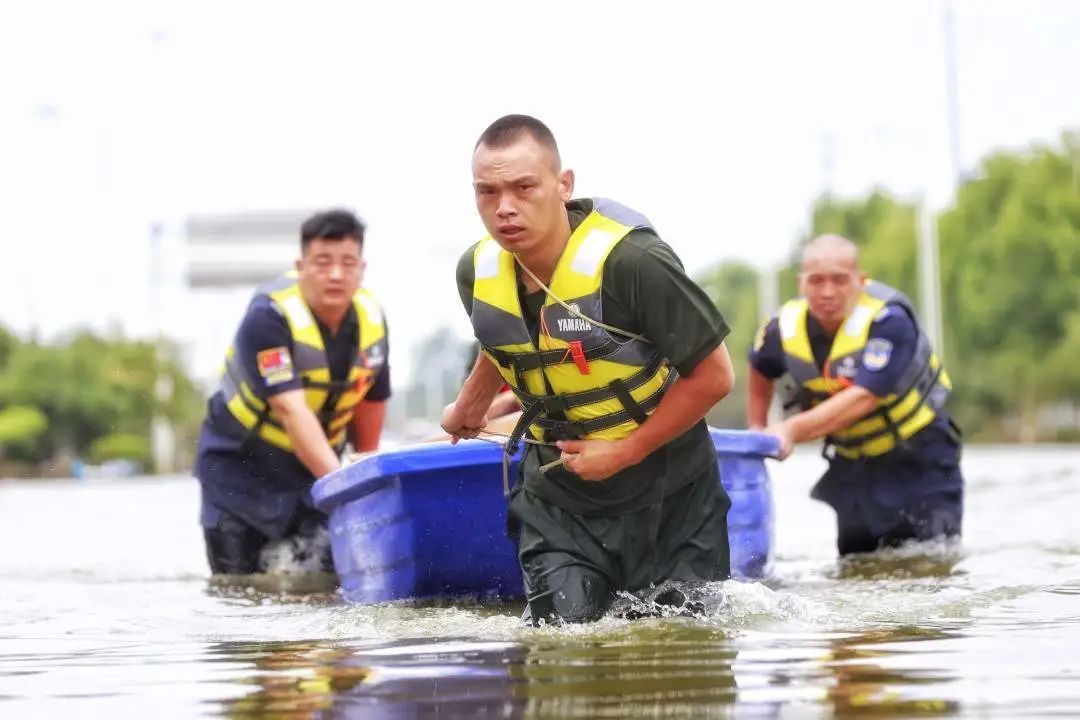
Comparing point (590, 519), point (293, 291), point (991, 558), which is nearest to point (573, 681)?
point (590, 519)

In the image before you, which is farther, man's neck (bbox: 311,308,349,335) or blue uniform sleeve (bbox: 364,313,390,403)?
blue uniform sleeve (bbox: 364,313,390,403)

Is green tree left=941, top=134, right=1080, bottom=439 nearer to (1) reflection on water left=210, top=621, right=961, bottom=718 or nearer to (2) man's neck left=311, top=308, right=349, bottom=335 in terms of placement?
(2) man's neck left=311, top=308, right=349, bottom=335

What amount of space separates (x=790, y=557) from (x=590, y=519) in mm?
6046

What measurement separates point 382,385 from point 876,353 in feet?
8.02

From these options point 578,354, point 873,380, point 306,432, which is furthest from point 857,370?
point 578,354

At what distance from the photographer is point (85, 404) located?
56438mm

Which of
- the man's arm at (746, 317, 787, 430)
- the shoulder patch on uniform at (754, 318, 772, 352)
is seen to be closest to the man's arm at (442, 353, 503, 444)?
the man's arm at (746, 317, 787, 430)

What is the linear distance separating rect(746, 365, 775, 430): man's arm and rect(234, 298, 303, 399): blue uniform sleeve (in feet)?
8.11

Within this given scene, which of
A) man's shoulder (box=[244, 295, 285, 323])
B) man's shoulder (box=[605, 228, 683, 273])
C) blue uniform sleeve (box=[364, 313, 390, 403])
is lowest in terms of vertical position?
blue uniform sleeve (box=[364, 313, 390, 403])

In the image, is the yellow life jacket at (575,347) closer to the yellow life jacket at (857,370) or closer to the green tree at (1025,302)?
the yellow life jacket at (857,370)

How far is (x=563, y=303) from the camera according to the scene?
5672 mm

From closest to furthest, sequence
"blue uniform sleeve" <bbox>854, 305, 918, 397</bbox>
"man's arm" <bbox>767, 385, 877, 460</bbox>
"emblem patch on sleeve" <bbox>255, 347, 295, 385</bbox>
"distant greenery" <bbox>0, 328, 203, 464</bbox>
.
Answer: "emblem patch on sleeve" <bbox>255, 347, 295, 385</bbox> → "man's arm" <bbox>767, 385, 877, 460</bbox> → "blue uniform sleeve" <bbox>854, 305, 918, 397</bbox> → "distant greenery" <bbox>0, 328, 203, 464</bbox>

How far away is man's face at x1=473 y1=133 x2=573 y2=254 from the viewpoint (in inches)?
217

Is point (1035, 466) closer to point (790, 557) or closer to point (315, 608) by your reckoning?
point (790, 557)
